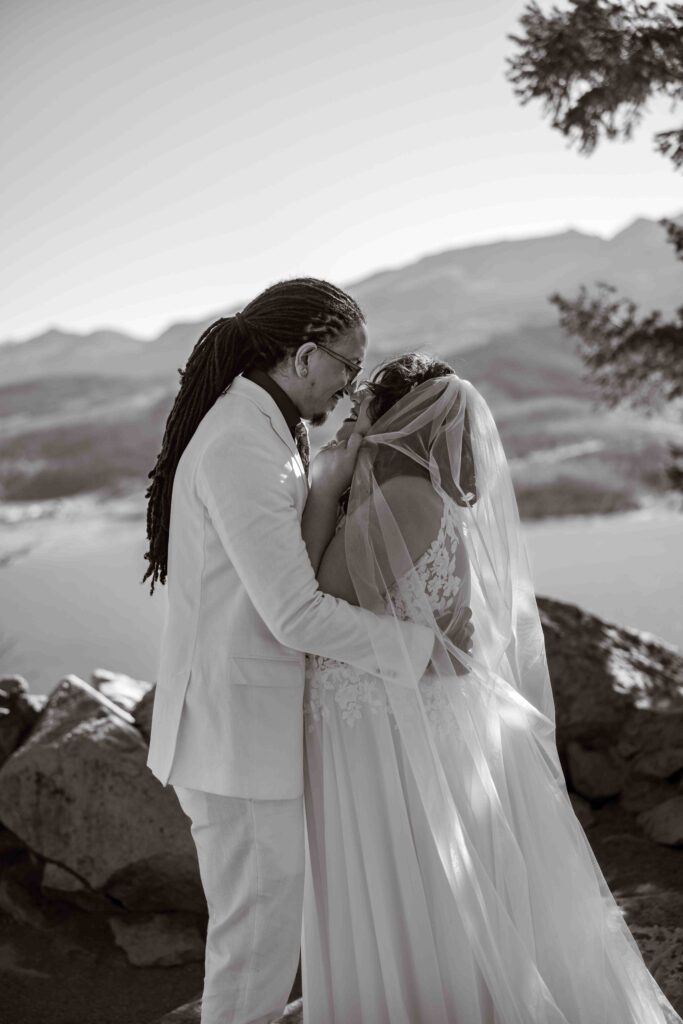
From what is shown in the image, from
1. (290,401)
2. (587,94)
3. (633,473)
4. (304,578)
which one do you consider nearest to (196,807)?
(304,578)

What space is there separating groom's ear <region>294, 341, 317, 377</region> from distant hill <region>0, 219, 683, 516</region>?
7657 millimetres

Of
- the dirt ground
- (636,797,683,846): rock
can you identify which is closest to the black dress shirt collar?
the dirt ground

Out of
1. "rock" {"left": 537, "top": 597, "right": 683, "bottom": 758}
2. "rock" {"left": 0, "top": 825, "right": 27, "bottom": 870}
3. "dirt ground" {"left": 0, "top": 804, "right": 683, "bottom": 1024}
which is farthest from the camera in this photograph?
"rock" {"left": 537, "top": 597, "right": 683, "bottom": 758}

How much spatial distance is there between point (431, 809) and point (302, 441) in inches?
37.0

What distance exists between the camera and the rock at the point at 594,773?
414 centimetres

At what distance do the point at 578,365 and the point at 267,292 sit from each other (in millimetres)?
10634

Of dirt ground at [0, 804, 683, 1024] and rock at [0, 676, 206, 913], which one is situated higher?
rock at [0, 676, 206, 913]

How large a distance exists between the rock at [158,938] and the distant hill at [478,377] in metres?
6.79

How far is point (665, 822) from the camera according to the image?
3826 mm

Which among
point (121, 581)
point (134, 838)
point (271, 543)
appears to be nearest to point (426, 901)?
point (271, 543)

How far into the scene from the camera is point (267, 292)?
2.21m

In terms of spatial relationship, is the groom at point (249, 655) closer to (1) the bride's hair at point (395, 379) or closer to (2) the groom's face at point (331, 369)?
(2) the groom's face at point (331, 369)

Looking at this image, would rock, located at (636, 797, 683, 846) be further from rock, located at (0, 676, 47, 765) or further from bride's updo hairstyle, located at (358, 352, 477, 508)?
rock, located at (0, 676, 47, 765)

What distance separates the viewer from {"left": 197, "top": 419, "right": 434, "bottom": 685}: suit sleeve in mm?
1909
